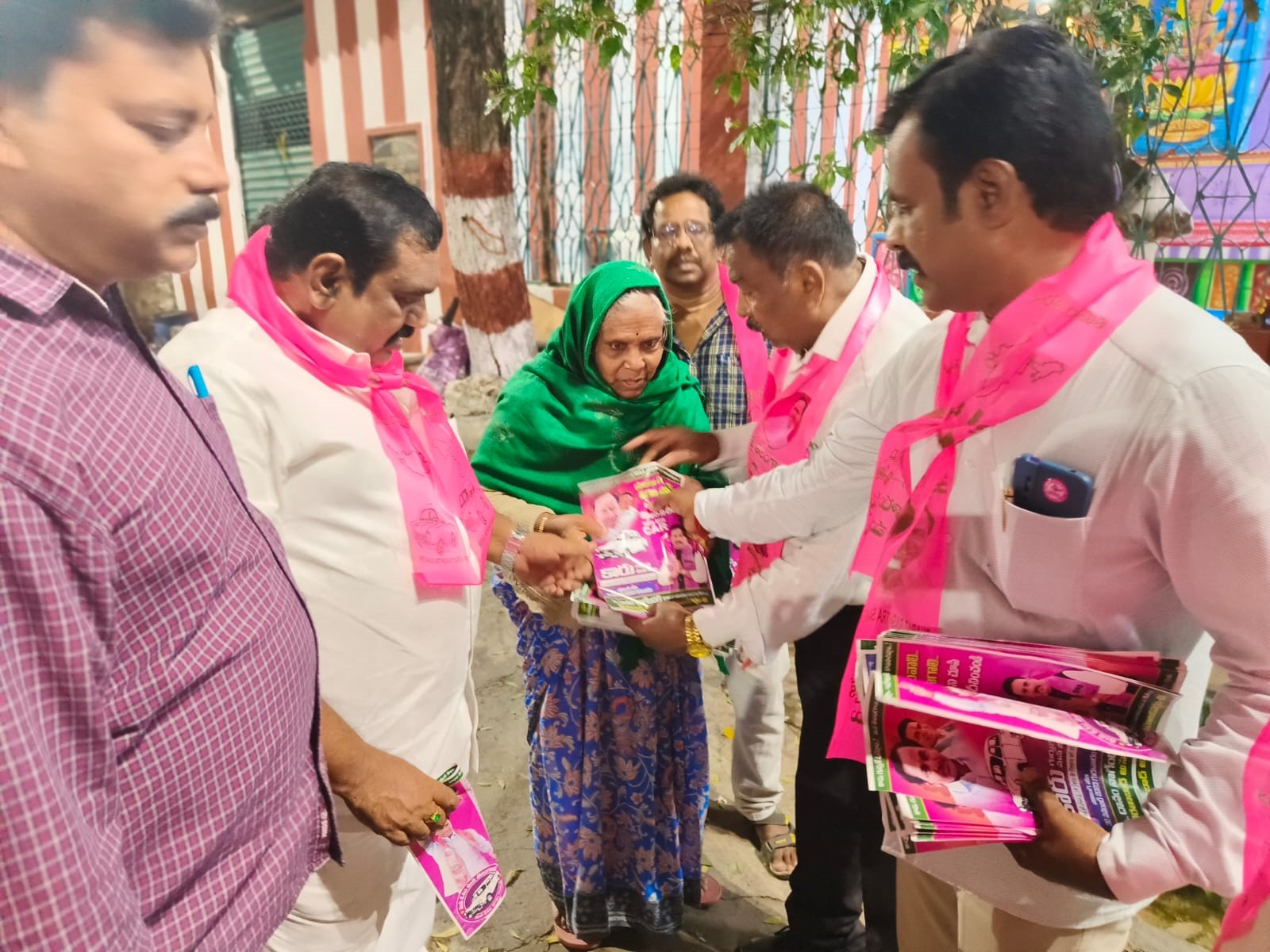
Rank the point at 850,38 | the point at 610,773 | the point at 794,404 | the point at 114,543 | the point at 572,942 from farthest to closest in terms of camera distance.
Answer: the point at 850,38
the point at 572,942
the point at 610,773
the point at 794,404
the point at 114,543

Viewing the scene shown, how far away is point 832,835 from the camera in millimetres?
1899

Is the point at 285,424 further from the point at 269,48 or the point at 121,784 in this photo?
the point at 269,48

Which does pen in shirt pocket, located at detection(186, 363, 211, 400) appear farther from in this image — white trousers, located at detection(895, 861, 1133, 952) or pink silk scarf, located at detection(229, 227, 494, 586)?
white trousers, located at detection(895, 861, 1133, 952)

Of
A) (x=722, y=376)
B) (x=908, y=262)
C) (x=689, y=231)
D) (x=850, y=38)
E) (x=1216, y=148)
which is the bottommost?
(x=722, y=376)

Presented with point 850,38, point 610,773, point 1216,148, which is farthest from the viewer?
point 850,38

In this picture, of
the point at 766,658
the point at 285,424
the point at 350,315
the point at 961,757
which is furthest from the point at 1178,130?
the point at 285,424

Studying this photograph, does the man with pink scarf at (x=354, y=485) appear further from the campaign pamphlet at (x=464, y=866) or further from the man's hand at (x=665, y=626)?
the man's hand at (x=665, y=626)

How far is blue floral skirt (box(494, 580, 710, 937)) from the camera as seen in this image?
1912mm

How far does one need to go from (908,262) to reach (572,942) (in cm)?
196

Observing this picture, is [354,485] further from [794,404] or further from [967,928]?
[967,928]

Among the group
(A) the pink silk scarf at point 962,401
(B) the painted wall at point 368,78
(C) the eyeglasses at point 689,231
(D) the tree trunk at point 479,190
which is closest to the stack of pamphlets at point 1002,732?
(A) the pink silk scarf at point 962,401

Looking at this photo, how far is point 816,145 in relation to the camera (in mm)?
3635

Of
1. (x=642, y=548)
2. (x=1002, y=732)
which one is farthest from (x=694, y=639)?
(x=1002, y=732)

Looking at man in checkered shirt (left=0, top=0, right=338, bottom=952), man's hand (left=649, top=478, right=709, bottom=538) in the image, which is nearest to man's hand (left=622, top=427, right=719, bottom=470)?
man's hand (left=649, top=478, right=709, bottom=538)
